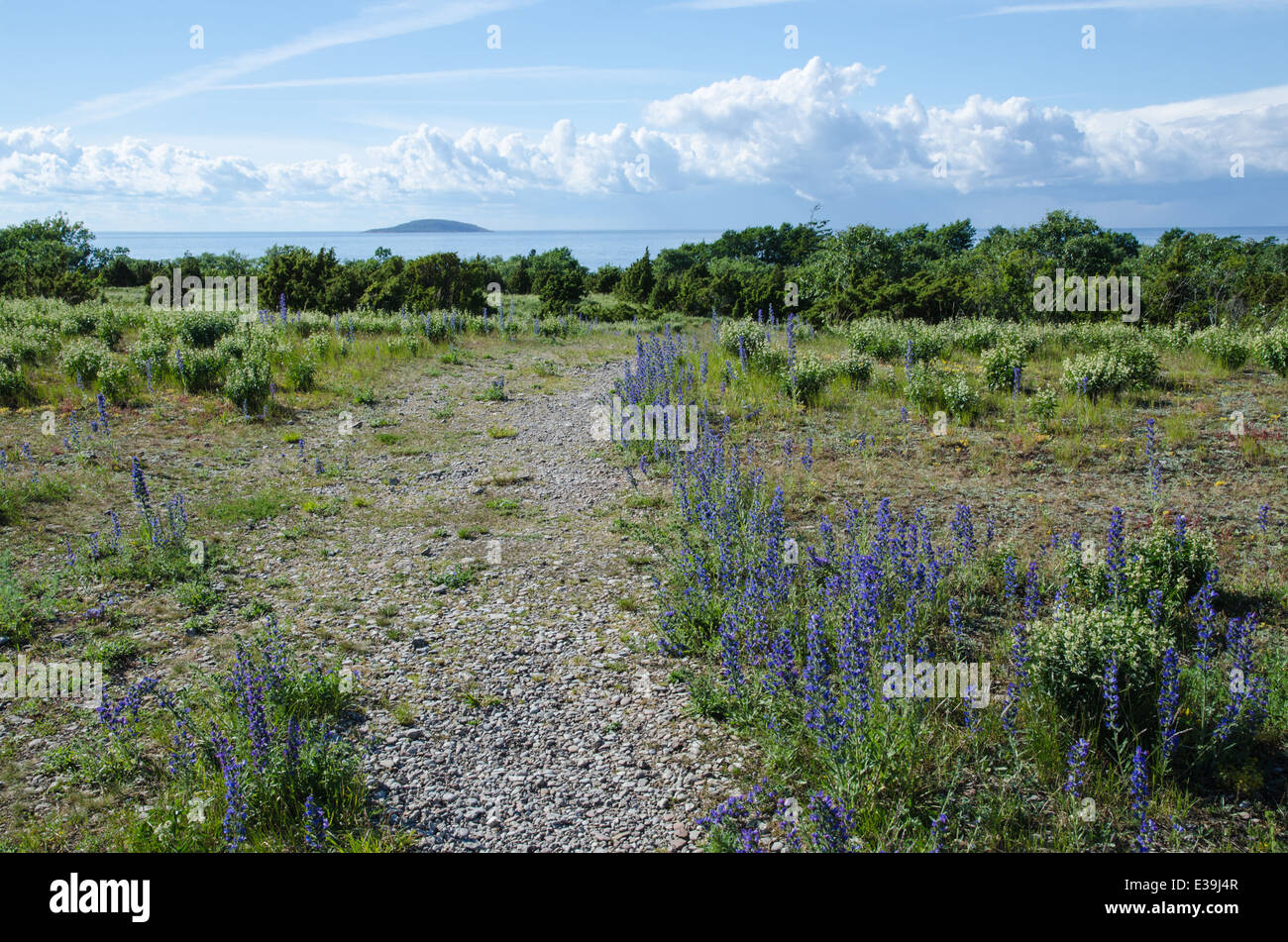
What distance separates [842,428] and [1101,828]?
784cm

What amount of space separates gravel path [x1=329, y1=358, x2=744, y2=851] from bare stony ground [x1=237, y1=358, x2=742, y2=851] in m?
0.01

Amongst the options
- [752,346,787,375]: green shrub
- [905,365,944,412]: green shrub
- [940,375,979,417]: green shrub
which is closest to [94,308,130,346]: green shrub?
[752,346,787,375]: green shrub

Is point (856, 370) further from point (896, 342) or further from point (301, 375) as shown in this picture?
point (301, 375)

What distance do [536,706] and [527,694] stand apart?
0.17m

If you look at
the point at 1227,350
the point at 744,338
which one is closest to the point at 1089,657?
the point at 744,338

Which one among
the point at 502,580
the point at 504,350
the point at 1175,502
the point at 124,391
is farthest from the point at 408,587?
the point at 504,350

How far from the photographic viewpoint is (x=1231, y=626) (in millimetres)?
4727

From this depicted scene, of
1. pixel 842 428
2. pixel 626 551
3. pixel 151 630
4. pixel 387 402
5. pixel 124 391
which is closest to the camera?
pixel 151 630

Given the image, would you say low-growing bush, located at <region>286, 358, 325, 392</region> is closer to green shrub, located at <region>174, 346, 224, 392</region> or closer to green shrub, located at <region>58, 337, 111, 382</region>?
green shrub, located at <region>174, 346, 224, 392</region>

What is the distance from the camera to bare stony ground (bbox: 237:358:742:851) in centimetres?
416

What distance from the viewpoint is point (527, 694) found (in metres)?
5.33

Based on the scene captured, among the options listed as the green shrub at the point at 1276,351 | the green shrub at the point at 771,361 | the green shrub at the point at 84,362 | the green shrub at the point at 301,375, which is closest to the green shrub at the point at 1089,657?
the green shrub at the point at 771,361

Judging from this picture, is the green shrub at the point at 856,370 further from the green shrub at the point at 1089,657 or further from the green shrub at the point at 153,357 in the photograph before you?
the green shrub at the point at 153,357

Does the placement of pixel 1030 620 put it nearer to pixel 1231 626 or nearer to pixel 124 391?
pixel 1231 626
